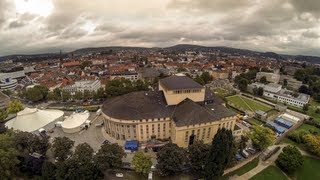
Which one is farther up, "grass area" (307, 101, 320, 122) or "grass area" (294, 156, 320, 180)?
"grass area" (307, 101, 320, 122)

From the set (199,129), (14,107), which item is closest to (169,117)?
(199,129)

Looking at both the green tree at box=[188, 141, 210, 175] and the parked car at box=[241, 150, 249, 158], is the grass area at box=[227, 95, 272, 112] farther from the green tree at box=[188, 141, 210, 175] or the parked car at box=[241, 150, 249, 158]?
the green tree at box=[188, 141, 210, 175]

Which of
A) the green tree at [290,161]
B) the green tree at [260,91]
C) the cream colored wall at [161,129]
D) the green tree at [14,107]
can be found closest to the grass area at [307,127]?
the green tree at [290,161]

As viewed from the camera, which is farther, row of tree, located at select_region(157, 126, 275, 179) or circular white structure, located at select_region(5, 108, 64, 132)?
circular white structure, located at select_region(5, 108, 64, 132)

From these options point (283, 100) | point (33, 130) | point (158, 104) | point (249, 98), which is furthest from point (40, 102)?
point (283, 100)

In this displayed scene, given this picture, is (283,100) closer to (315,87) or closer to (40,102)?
(315,87)

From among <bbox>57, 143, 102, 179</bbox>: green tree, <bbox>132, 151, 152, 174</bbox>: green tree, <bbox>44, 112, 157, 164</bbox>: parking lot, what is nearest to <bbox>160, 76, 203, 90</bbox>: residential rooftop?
<bbox>44, 112, 157, 164</bbox>: parking lot
